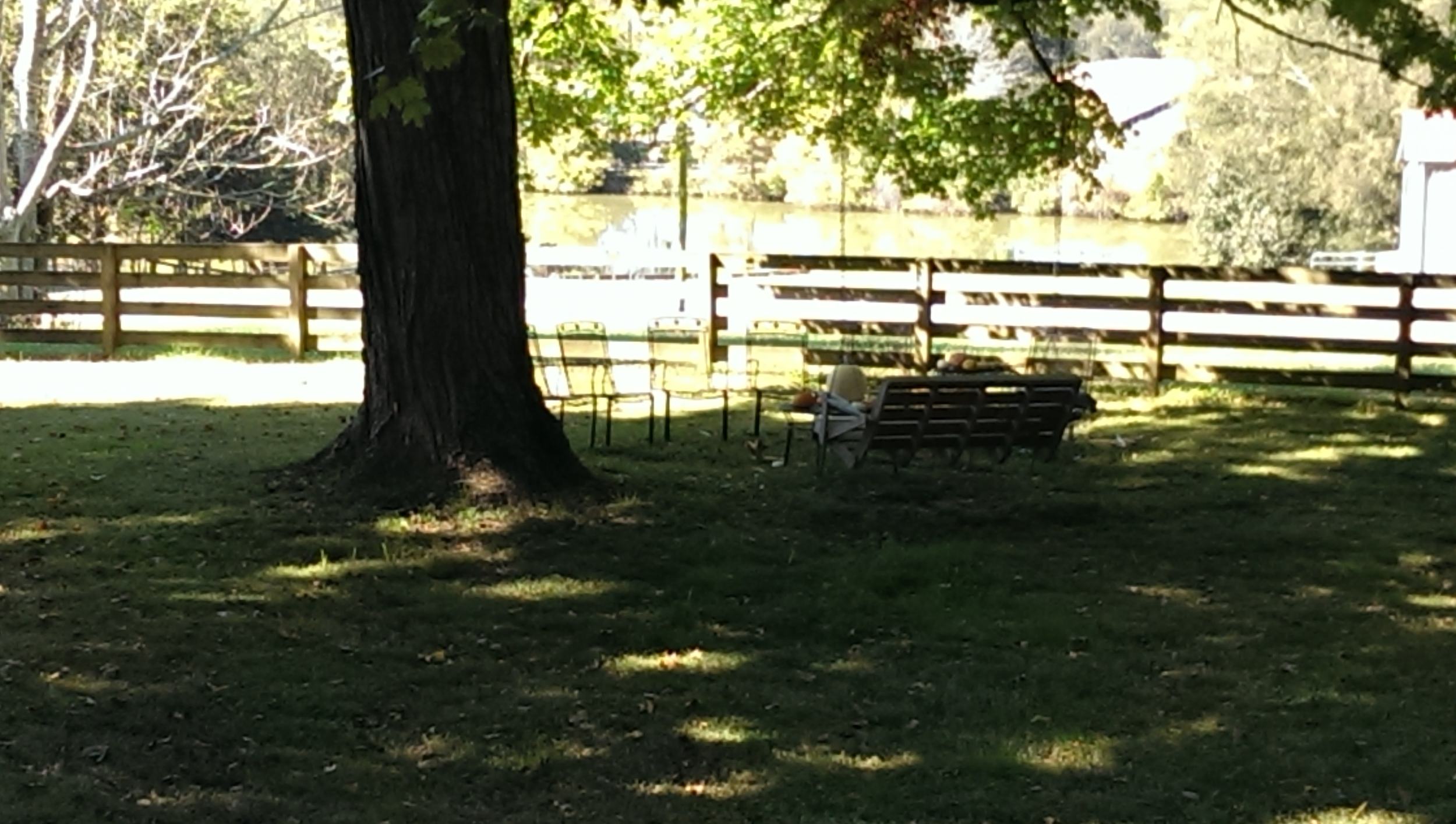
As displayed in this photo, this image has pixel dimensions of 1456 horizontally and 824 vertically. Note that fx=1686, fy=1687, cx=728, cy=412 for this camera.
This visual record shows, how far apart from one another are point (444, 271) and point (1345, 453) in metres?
6.59

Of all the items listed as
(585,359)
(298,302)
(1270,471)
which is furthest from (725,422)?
(298,302)

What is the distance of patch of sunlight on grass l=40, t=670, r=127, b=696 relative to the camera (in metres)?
6.08

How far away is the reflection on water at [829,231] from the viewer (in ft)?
132

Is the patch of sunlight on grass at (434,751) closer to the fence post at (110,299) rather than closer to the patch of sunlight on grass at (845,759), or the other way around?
the patch of sunlight on grass at (845,759)

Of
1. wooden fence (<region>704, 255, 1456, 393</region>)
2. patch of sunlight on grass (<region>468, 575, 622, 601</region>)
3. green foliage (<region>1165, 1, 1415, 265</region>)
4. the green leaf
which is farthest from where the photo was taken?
green foliage (<region>1165, 1, 1415, 265</region>)

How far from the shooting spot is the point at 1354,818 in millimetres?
5105

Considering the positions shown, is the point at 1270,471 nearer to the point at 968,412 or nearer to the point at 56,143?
the point at 968,412

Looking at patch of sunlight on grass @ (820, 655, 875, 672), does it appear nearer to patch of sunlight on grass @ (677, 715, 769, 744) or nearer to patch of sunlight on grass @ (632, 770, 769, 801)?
patch of sunlight on grass @ (677, 715, 769, 744)

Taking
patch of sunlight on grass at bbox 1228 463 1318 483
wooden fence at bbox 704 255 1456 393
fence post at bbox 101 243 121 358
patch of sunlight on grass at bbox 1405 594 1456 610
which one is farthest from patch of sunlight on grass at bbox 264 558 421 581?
fence post at bbox 101 243 121 358

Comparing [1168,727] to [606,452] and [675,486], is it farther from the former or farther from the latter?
[606,452]

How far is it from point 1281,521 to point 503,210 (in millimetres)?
4627

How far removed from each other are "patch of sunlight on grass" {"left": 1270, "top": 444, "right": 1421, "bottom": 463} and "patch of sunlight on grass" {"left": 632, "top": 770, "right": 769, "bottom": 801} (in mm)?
7112

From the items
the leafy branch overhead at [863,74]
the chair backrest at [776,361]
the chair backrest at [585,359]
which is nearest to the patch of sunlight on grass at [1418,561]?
the leafy branch overhead at [863,74]

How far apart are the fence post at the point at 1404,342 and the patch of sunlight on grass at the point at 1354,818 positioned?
9644mm
